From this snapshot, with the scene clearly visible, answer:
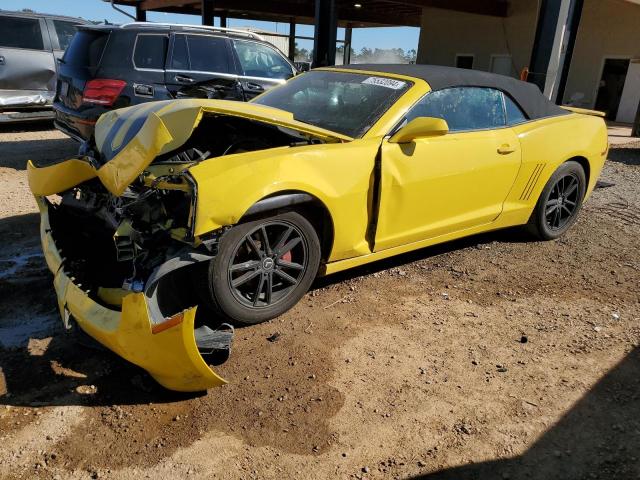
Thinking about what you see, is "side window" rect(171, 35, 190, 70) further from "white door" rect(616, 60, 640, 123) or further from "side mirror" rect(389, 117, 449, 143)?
"white door" rect(616, 60, 640, 123)

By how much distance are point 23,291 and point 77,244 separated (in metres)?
0.56

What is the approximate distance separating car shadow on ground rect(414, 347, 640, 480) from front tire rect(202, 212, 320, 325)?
1.44m

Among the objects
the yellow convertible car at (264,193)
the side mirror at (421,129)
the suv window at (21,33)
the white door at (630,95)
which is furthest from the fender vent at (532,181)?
the white door at (630,95)

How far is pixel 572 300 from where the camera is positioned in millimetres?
3938

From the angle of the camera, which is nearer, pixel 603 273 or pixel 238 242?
pixel 238 242

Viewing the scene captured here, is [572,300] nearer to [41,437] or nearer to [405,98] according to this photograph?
[405,98]

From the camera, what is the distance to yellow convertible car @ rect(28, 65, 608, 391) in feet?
9.02

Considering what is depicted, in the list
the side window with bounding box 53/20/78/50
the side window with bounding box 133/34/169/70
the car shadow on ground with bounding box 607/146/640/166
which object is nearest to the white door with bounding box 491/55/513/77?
the car shadow on ground with bounding box 607/146/640/166

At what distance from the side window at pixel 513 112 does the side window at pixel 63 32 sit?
835 centimetres

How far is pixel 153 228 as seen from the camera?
2.98 metres

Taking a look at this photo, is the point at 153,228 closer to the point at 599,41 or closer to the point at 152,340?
the point at 152,340

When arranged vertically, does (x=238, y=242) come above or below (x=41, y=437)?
above

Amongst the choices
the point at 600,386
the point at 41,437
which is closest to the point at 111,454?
the point at 41,437

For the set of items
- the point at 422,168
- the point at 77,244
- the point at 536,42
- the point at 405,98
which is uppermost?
the point at 536,42
